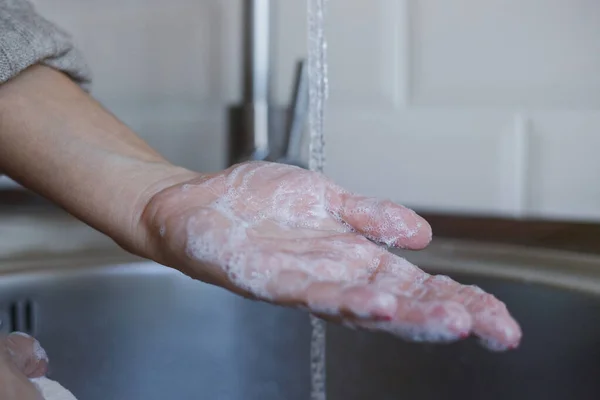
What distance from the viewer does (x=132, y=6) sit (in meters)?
0.93

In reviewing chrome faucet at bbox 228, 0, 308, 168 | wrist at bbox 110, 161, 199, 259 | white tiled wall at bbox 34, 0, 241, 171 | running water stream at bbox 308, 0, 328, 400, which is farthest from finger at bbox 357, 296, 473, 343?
white tiled wall at bbox 34, 0, 241, 171

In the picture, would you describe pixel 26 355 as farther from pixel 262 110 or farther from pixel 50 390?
pixel 262 110

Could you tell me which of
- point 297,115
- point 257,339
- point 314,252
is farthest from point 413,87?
point 314,252

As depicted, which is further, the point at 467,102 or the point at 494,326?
the point at 467,102

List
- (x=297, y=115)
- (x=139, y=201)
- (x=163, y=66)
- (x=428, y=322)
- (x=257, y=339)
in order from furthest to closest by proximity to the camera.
Result: (x=163, y=66), (x=297, y=115), (x=257, y=339), (x=139, y=201), (x=428, y=322)

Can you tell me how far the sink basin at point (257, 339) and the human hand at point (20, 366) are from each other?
7cm

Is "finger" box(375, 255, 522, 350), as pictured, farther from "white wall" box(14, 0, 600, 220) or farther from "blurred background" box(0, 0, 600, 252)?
"white wall" box(14, 0, 600, 220)

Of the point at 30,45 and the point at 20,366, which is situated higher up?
the point at 30,45

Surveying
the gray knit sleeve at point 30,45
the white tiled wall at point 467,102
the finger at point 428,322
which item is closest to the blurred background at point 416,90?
the white tiled wall at point 467,102

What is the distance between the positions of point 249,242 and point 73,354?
0.27 meters

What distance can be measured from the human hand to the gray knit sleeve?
6.9 inches

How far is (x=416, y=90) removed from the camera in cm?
78

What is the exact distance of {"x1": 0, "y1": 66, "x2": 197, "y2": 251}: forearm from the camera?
1.49 ft

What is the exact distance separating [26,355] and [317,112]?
0.34 meters
